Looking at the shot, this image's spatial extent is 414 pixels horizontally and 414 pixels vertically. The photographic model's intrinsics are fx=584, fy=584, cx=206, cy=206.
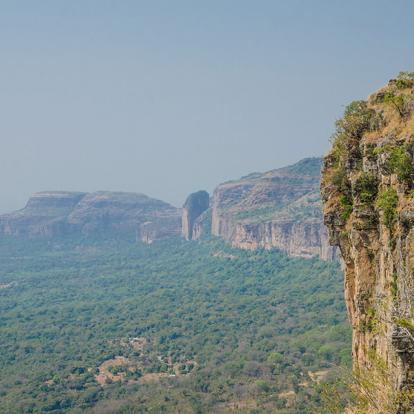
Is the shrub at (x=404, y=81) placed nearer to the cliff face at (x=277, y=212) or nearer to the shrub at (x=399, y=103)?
the shrub at (x=399, y=103)

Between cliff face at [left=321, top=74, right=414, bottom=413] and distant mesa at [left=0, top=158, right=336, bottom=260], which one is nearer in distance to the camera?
cliff face at [left=321, top=74, right=414, bottom=413]

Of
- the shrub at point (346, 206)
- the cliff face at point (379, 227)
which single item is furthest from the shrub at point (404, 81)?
the shrub at point (346, 206)

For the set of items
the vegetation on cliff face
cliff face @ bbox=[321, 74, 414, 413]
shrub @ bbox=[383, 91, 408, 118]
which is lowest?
the vegetation on cliff face

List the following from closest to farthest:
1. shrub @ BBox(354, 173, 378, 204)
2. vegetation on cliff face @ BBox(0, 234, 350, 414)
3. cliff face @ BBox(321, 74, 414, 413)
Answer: cliff face @ BBox(321, 74, 414, 413), shrub @ BBox(354, 173, 378, 204), vegetation on cliff face @ BBox(0, 234, 350, 414)

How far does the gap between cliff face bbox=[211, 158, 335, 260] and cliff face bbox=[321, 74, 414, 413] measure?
86526mm

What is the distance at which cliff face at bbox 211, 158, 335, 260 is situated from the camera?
373ft

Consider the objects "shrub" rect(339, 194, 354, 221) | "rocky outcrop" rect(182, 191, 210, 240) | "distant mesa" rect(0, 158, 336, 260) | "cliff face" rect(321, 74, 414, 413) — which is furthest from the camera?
"rocky outcrop" rect(182, 191, 210, 240)

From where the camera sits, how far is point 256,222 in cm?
12988

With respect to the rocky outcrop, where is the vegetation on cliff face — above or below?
below

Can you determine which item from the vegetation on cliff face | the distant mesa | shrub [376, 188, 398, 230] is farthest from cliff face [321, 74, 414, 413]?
the distant mesa

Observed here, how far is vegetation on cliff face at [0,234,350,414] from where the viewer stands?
167 ft

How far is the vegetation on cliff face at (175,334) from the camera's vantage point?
167 ft

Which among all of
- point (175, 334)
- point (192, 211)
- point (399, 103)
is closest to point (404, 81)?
point (399, 103)

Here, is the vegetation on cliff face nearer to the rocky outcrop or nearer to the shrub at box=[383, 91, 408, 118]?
the rocky outcrop
